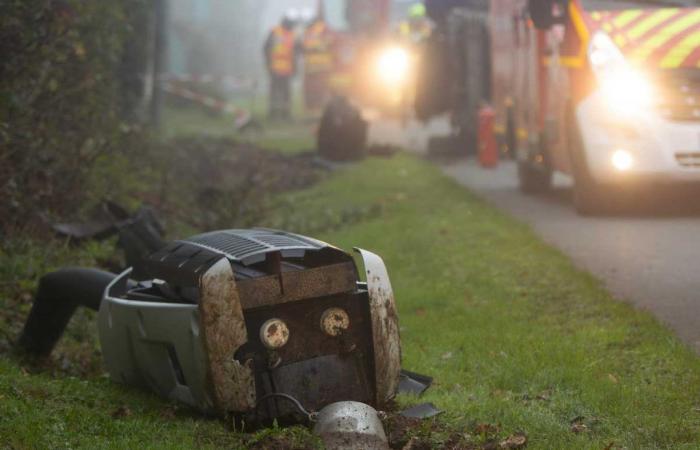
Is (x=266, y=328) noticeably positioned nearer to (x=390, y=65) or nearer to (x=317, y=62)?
(x=317, y=62)

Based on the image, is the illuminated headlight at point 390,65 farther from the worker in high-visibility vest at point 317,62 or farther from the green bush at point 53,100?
the green bush at point 53,100

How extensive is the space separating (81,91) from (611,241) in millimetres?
4719

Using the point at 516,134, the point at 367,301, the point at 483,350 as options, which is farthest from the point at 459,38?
the point at 367,301

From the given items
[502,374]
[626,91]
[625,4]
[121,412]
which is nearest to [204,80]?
[625,4]

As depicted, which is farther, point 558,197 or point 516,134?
point 516,134

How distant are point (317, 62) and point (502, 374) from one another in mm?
31228

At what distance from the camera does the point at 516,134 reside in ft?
57.0

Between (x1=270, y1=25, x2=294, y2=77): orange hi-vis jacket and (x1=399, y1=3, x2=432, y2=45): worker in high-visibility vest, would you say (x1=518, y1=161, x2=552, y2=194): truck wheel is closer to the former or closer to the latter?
(x1=399, y1=3, x2=432, y2=45): worker in high-visibility vest

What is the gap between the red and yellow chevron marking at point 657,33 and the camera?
12234 mm

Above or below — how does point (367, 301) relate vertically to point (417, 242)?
above

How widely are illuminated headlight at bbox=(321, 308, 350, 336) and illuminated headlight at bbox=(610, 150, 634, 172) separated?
273 inches

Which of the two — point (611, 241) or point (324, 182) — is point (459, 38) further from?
point (611, 241)

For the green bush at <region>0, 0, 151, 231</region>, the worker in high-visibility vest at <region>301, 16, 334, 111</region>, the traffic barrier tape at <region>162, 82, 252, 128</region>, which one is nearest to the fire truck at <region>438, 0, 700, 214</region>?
the green bush at <region>0, 0, 151, 231</region>

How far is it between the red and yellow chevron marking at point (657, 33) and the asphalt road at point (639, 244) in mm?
1399
